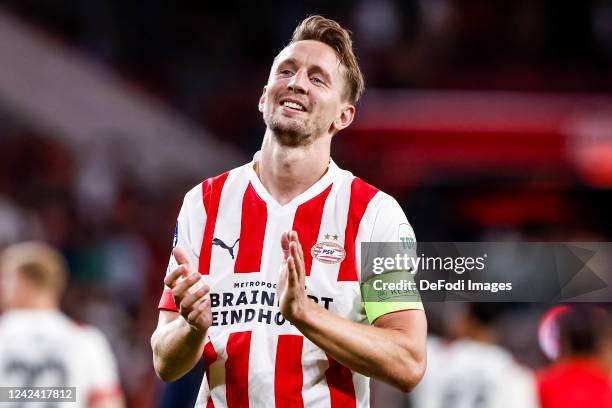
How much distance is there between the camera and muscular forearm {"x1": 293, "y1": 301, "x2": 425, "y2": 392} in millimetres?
2492

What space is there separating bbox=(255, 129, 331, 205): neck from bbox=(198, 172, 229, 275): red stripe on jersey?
141 millimetres

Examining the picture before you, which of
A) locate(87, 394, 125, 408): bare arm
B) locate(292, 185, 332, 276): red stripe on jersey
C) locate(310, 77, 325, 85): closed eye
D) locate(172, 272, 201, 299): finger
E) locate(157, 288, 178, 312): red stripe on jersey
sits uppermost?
locate(310, 77, 325, 85): closed eye

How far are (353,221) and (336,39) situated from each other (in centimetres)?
58

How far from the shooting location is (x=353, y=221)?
2.86m

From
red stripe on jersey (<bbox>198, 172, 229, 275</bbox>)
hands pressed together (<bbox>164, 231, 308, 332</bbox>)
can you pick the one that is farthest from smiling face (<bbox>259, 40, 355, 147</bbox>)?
hands pressed together (<bbox>164, 231, 308, 332</bbox>)

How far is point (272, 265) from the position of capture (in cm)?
283

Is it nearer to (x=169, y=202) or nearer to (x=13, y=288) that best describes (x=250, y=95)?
(x=169, y=202)

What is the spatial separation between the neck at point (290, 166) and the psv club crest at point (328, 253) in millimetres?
221

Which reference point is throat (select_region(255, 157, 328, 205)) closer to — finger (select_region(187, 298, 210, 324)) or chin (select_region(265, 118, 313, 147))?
chin (select_region(265, 118, 313, 147))

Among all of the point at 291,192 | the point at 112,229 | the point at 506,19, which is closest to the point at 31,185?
the point at 112,229

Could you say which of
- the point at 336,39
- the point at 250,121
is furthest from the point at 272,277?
the point at 250,121

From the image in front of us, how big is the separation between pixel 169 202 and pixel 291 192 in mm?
6809

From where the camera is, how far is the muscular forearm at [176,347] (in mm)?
2625

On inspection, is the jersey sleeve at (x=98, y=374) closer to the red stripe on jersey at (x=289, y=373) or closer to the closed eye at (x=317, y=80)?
the red stripe on jersey at (x=289, y=373)
